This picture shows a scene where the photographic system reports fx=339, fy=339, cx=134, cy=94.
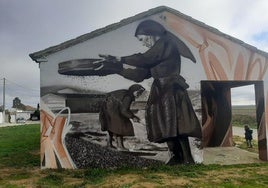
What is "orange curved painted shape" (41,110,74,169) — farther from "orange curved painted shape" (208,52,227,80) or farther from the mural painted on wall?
"orange curved painted shape" (208,52,227,80)

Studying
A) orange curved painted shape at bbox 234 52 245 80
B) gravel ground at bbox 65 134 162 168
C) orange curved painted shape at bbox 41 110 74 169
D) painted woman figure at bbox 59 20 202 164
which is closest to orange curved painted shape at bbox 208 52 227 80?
orange curved painted shape at bbox 234 52 245 80

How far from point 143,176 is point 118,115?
2.80 meters

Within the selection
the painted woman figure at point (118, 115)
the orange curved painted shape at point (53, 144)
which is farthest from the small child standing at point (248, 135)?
the orange curved painted shape at point (53, 144)

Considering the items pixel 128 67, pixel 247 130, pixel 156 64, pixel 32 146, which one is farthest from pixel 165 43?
pixel 32 146

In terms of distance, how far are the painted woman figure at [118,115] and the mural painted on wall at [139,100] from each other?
28 mm

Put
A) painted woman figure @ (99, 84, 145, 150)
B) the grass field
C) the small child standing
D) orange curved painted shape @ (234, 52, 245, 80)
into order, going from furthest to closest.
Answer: the small child standing < orange curved painted shape @ (234, 52, 245, 80) < painted woman figure @ (99, 84, 145, 150) < the grass field

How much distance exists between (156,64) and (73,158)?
16.8ft

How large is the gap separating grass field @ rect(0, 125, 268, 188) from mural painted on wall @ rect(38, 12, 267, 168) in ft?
2.25

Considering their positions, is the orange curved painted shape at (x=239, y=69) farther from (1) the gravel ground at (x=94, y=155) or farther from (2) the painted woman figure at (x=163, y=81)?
(1) the gravel ground at (x=94, y=155)

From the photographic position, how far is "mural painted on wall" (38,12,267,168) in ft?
44.0

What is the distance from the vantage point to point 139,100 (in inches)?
549

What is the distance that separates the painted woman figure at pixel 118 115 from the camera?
13617 mm

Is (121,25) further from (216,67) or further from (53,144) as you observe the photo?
(53,144)

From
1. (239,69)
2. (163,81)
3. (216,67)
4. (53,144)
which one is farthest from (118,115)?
(239,69)
